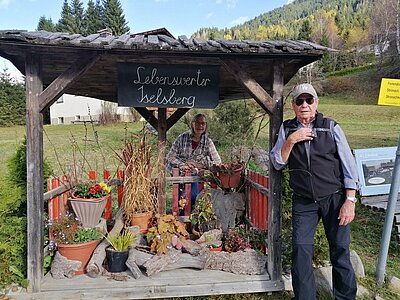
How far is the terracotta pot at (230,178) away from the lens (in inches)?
182

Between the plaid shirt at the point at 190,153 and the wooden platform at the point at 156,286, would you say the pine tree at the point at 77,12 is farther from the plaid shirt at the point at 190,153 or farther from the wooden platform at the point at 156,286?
the wooden platform at the point at 156,286

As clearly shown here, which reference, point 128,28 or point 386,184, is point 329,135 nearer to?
point 386,184

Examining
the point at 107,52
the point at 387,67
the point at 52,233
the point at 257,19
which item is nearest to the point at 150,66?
the point at 107,52

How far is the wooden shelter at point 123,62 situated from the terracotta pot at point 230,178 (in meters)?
1.04

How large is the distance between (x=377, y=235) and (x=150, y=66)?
164 inches

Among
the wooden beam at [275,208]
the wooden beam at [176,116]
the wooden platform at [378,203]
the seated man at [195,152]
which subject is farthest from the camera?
the wooden beam at [176,116]

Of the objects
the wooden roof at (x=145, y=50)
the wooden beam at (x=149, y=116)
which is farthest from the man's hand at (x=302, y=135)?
the wooden beam at (x=149, y=116)

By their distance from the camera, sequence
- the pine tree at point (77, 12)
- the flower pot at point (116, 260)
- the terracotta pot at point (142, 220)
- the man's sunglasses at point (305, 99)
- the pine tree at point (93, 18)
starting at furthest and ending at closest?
the pine tree at point (77, 12), the pine tree at point (93, 18), the terracotta pot at point (142, 220), the flower pot at point (116, 260), the man's sunglasses at point (305, 99)

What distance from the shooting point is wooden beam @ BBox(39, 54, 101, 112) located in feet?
10.8

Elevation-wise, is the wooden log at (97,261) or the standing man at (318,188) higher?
the standing man at (318,188)

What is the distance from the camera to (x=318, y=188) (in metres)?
3.05

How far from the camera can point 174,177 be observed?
5.13m

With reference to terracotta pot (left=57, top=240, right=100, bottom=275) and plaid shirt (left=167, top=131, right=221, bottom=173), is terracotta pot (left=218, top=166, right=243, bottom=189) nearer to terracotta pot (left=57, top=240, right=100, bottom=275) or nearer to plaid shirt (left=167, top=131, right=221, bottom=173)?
plaid shirt (left=167, top=131, right=221, bottom=173)

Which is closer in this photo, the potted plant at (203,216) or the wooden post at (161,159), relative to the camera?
the potted plant at (203,216)
